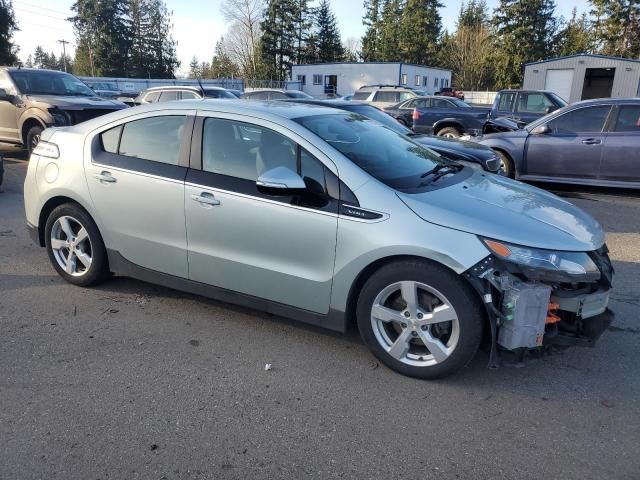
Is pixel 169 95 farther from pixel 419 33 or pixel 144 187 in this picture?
pixel 419 33

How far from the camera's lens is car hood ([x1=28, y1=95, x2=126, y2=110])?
10.8 metres

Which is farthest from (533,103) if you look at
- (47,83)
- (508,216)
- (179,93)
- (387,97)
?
(508,216)

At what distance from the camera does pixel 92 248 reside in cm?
452

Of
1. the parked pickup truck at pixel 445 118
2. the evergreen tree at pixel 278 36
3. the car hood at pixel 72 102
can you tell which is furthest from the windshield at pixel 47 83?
the evergreen tree at pixel 278 36

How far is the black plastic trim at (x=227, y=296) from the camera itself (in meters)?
3.55

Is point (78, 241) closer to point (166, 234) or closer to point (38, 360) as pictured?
point (166, 234)

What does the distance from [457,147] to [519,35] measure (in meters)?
59.6

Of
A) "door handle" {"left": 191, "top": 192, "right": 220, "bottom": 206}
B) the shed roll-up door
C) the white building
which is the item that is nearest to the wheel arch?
"door handle" {"left": 191, "top": 192, "right": 220, "bottom": 206}

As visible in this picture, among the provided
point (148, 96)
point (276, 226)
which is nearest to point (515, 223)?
point (276, 226)

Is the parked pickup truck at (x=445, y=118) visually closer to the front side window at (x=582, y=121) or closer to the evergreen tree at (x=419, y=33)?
the front side window at (x=582, y=121)

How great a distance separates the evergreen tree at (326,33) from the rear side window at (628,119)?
231 ft

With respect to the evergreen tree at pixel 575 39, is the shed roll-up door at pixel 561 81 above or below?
below

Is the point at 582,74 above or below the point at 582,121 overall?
above

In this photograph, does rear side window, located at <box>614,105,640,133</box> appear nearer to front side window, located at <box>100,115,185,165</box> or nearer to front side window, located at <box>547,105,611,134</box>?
front side window, located at <box>547,105,611,134</box>
